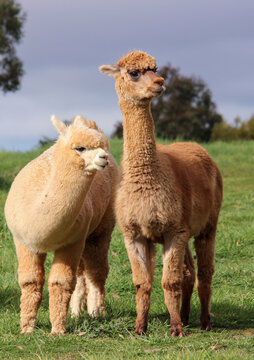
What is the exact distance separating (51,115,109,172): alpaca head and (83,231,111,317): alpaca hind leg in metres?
1.75

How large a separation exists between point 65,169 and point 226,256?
15.1 feet

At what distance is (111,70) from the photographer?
5.20 metres

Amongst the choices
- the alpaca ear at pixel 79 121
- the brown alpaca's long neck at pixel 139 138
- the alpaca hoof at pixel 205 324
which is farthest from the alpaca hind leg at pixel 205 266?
the alpaca ear at pixel 79 121

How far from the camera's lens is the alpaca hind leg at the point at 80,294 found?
651cm

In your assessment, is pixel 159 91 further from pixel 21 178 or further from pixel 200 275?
pixel 200 275

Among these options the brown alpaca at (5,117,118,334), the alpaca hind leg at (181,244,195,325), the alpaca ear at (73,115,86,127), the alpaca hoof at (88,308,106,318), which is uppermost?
the alpaca ear at (73,115,86,127)

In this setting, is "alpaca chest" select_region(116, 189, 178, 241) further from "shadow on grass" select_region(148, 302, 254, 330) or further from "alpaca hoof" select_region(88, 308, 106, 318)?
"alpaca hoof" select_region(88, 308, 106, 318)

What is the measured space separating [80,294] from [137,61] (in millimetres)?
2872

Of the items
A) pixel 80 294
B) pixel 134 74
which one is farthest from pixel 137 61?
pixel 80 294

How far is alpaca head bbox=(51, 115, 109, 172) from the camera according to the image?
183 inches

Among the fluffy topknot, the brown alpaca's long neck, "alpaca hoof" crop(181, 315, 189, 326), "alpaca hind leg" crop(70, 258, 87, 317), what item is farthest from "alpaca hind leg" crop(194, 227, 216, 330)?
the fluffy topknot

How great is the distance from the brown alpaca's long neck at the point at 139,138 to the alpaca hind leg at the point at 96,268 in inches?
63.7

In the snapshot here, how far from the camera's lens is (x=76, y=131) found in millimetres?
4887

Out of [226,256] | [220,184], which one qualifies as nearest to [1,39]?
[226,256]
